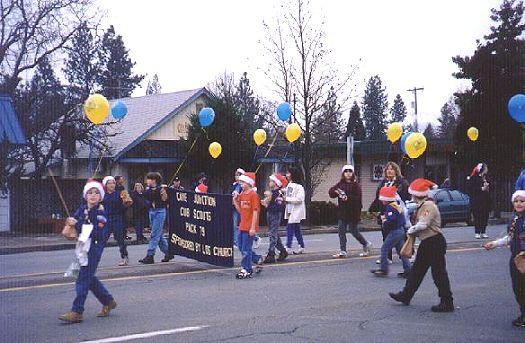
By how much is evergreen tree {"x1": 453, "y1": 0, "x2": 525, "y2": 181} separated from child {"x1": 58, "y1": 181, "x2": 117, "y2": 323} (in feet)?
79.7

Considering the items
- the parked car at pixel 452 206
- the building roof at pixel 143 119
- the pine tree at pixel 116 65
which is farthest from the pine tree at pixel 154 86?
the parked car at pixel 452 206

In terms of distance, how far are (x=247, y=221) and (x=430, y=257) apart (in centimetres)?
342

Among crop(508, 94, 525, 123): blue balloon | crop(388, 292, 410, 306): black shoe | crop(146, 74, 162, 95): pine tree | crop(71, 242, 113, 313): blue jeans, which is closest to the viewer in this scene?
crop(71, 242, 113, 313): blue jeans

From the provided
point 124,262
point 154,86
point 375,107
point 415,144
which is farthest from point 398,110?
point 124,262

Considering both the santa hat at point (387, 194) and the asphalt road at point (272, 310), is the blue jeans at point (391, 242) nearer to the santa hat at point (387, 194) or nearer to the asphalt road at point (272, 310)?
the asphalt road at point (272, 310)

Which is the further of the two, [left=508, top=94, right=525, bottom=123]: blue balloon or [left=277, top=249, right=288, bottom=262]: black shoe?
[left=508, top=94, right=525, bottom=123]: blue balloon

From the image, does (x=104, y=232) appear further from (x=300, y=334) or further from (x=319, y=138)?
(x=319, y=138)

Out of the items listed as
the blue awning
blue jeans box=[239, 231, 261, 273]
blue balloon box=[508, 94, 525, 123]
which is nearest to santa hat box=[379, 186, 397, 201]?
blue jeans box=[239, 231, 261, 273]

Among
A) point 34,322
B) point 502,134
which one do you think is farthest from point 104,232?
point 502,134

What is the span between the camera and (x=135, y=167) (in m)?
30.7

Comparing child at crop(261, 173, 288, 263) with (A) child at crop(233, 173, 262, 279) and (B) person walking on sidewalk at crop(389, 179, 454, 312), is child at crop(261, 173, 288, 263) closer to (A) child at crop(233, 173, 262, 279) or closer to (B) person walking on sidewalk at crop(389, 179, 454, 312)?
(A) child at crop(233, 173, 262, 279)

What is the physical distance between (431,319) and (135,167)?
2391 centimetres

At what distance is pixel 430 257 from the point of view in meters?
8.63

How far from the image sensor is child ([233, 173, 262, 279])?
11117 mm
